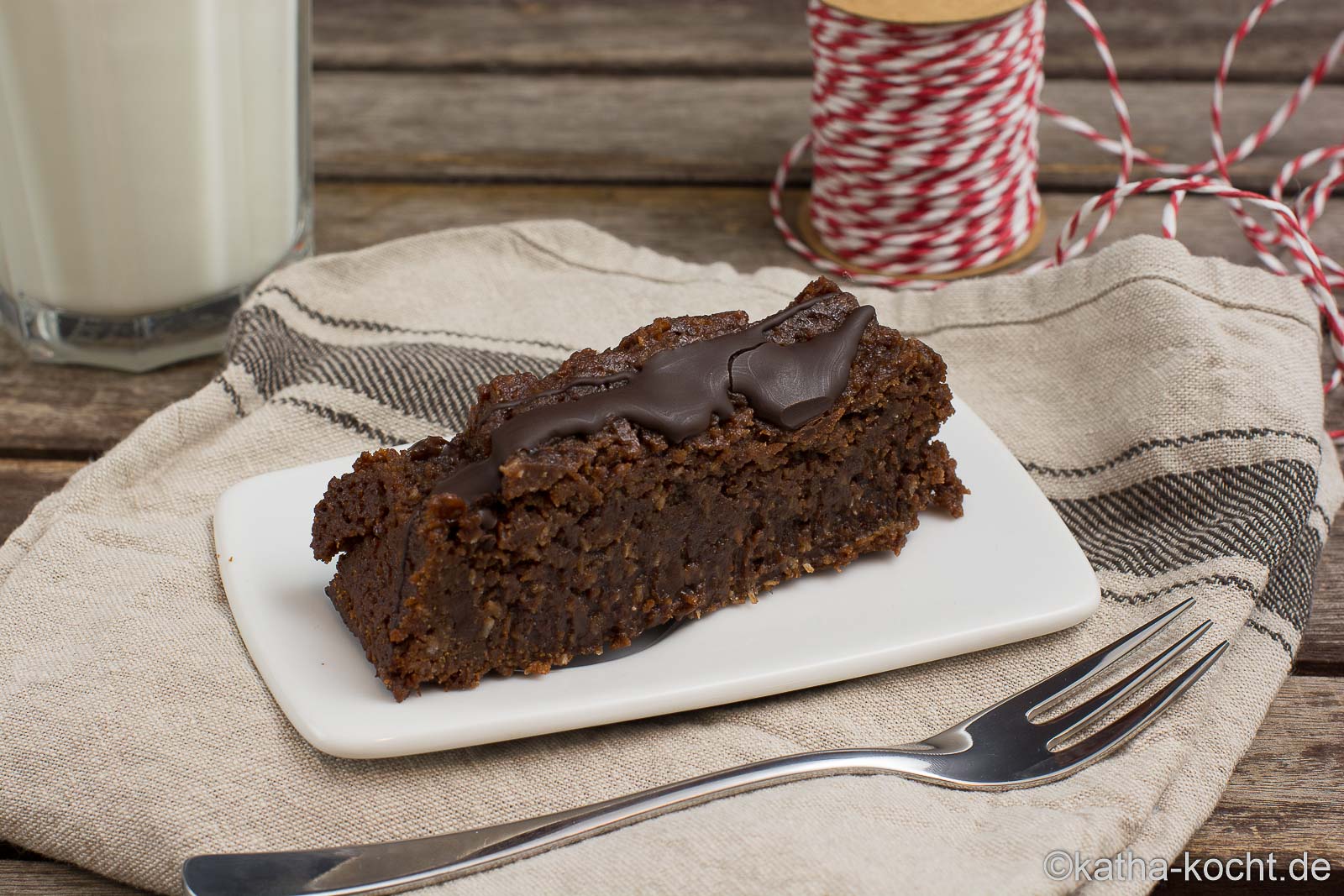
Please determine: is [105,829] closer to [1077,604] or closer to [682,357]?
[682,357]

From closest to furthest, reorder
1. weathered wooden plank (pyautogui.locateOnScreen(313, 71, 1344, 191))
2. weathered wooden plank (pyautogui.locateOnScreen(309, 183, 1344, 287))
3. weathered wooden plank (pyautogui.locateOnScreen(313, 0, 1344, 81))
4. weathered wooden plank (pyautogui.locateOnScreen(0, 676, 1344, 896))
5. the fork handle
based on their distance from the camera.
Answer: the fork handle
weathered wooden plank (pyautogui.locateOnScreen(0, 676, 1344, 896))
weathered wooden plank (pyautogui.locateOnScreen(309, 183, 1344, 287))
weathered wooden plank (pyautogui.locateOnScreen(313, 71, 1344, 191))
weathered wooden plank (pyautogui.locateOnScreen(313, 0, 1344, 81))

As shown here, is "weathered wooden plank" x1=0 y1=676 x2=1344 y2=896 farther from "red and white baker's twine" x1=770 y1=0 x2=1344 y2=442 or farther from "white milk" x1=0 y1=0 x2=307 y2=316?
"white milk" x1=0 y1=0 x2=307 y2=316

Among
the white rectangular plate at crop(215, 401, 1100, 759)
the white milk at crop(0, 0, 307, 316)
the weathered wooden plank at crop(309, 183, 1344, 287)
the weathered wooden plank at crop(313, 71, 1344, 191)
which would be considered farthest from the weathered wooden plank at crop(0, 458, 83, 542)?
the weathered wooden plank at crop(313, 71, 1344, 191)

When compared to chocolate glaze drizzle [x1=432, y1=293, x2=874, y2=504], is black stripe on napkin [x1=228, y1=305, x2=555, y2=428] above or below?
below

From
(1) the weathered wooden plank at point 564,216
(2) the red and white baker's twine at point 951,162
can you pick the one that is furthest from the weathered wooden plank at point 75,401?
(2) the red and white baker's twine at point 951,162

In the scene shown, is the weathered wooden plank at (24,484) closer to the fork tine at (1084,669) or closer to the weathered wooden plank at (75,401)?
the weathered wooden plank at (75,401)

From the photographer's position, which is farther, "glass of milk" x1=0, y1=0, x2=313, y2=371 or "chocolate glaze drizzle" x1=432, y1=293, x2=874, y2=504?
"glass of milk" x1=0, y1=0, x2=313, y2=371
